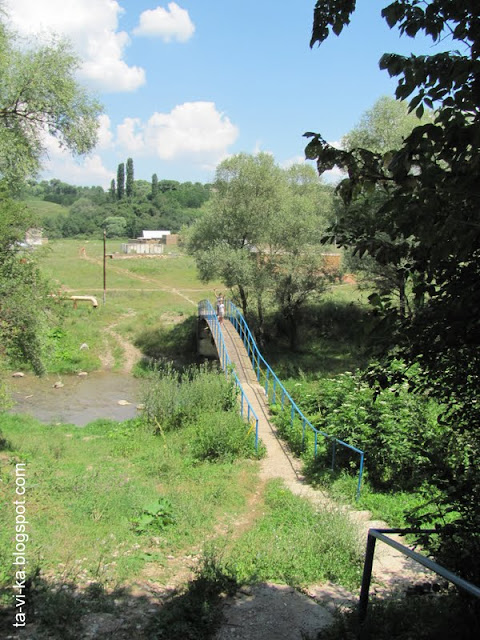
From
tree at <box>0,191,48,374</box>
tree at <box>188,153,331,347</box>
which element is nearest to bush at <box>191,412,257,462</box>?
tree at <box>0,191,48,374</box>

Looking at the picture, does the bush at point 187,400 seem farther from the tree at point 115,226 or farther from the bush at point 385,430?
the tree at point 115,226

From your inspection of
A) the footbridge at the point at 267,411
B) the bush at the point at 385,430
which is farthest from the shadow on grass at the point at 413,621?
the footbridge at the point at 267,411

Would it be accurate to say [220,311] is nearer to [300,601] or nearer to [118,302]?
[118,302]

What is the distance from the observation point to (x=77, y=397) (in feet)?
70.5

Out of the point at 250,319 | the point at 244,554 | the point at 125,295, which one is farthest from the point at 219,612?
the point at 125,295

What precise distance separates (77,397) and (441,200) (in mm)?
20807

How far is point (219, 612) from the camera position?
470 centimetres

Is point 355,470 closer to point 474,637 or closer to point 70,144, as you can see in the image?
point 474,637

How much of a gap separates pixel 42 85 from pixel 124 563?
34.8 feet

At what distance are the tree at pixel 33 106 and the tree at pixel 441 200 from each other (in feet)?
35.2

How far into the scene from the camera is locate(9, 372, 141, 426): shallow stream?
61.6ft

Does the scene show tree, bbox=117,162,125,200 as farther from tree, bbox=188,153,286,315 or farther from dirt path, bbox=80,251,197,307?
tree, bbox=188,153,286,315

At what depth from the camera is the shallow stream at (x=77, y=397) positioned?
18.8 m

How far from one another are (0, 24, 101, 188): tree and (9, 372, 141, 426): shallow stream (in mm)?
7703
